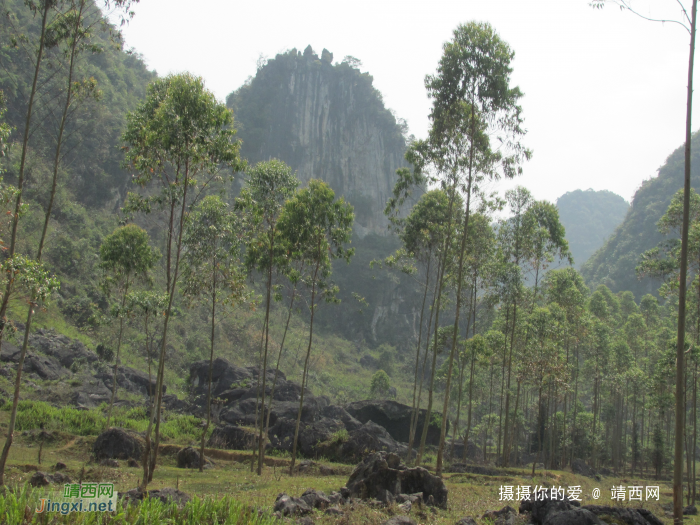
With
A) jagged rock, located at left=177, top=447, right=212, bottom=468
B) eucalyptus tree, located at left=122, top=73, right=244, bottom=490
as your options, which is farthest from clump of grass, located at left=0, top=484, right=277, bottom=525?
jagged rock, located at left=177, top=447, right=212, bottom=468

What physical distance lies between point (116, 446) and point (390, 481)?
11.8 metres

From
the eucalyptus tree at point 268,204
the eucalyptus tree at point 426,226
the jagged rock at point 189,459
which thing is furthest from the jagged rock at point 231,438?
the eucalyptus tree at point 426,226

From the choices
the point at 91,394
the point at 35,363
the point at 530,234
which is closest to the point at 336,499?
the point at 530,234

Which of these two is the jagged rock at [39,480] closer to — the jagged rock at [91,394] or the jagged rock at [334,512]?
the jagged rock at [334,512]

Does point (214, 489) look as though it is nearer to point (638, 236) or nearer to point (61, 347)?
point (61, 347)

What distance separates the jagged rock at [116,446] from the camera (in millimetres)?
16531

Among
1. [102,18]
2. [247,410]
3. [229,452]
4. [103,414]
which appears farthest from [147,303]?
[247,410]

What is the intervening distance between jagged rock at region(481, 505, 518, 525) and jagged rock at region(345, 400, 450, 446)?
23.8 m

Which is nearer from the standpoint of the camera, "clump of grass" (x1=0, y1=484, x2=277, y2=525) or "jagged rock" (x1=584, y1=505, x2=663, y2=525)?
"clump of grass" (x1=0, y1=484, x2=277, y2=525)

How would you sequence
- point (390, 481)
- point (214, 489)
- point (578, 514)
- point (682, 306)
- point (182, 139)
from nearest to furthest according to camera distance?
point (578, 514) → point (682, 306) → point (390, 481) → point (214, 489) → point (182, 139)

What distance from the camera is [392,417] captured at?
3228 cm

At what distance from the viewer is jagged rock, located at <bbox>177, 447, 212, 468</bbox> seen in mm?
16955

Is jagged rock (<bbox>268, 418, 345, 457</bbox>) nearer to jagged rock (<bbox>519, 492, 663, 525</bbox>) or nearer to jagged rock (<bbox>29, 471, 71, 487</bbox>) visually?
jagged rock (<bbox>29, 471, 71, 487</bbox>)

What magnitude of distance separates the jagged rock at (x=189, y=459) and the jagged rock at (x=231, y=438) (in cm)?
432
